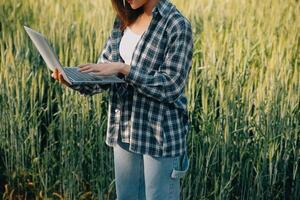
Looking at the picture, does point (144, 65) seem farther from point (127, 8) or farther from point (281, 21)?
point (281, 21)

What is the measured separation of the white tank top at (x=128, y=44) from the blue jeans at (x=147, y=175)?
0.85 ft

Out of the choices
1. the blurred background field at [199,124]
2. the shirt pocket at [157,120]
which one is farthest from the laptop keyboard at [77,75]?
the blurred background field at [199,124]

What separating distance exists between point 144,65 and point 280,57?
3.59ft

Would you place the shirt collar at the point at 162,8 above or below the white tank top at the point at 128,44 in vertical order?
above

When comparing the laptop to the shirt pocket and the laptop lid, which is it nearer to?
the laptop lid

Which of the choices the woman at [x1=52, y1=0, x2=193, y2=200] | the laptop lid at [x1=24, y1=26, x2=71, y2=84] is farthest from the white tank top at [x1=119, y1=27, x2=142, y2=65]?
the laptop lid at [x1=24, y1=26, x2=71, y2=84]

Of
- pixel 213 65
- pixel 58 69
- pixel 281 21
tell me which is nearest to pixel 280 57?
pixel 213 65

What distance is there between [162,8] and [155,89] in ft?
0.77

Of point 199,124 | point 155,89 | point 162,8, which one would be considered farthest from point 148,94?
point 199,124

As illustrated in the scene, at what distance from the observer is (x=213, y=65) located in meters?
2.72

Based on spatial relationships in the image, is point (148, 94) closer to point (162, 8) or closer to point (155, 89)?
point (155, 89)

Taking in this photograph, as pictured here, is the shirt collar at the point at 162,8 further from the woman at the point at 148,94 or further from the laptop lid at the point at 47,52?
the laptop lid at the point at 47,52

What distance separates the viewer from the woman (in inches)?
69.7

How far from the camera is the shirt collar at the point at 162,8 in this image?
180 centimetres
